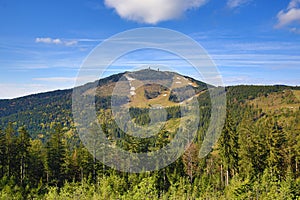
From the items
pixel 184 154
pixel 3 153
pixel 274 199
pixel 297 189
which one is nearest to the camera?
pixel 274 199

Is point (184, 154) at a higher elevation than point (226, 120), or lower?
lower

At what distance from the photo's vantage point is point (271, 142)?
4622cm

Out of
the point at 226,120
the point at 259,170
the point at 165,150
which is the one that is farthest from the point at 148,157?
the point at 259,170

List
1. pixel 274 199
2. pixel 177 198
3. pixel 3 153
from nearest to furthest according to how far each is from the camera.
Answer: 1. pixel 274 199
2. pixel 177 198
3. pixel 3 153

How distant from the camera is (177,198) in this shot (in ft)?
97.7

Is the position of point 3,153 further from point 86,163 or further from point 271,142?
point 271,142

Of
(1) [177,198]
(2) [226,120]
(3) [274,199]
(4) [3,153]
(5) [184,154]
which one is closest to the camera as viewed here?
(3) [274,199]

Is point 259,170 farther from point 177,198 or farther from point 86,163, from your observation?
point 86,163

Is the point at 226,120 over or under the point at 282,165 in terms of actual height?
over

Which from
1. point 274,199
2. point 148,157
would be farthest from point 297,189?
point 148,157

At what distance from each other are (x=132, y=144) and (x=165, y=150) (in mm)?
4718

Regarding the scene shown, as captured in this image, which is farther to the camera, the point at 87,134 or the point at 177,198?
the point at 87,134

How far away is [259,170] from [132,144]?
17813mm

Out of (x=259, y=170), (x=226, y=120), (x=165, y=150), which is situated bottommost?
(x=259, y=170)
